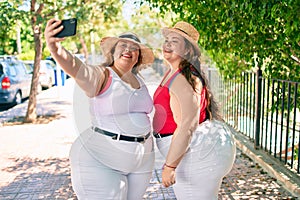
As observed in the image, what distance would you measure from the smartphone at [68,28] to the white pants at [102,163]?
0.61 metres

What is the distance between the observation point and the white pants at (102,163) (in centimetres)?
209

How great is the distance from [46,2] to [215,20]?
16.9 feet

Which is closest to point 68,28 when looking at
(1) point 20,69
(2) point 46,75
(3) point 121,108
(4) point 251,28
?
(3) point 121,108

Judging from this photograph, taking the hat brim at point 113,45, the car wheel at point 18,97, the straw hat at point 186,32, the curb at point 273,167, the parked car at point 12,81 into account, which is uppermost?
the straw hat at point 186,32

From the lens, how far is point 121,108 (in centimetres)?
204

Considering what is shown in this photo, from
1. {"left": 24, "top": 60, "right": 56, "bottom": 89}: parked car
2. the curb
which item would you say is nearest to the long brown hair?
the curb

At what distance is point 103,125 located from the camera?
2102mm

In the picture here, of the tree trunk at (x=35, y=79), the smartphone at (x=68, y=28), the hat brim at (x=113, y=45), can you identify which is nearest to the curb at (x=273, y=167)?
the hat brim at (x=113, y=45)

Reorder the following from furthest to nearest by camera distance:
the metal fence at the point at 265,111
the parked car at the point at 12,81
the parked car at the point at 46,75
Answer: the parked car at the point at 46,75 → the parked car at the point at 12,81 → the metal fence at the point at 265,111

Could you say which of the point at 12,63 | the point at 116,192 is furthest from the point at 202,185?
the point at 12,63

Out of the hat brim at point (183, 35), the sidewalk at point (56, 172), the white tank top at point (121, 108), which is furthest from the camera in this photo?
the sidewalk at point (56, 172)

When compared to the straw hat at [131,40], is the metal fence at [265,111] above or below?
below

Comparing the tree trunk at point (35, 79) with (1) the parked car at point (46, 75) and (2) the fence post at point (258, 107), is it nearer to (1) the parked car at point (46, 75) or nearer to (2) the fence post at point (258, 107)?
(2) the fence post at point (258, 107)

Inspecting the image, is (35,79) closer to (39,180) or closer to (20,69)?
(39,180)
